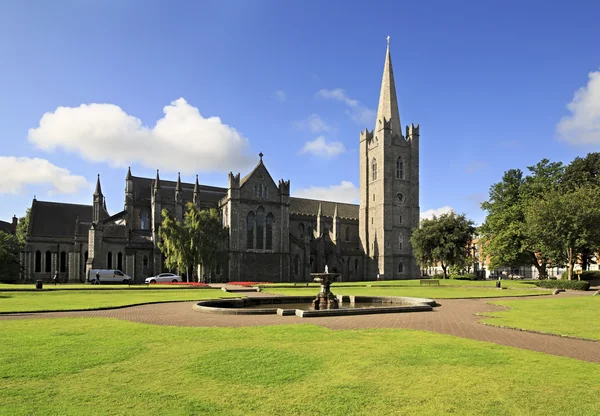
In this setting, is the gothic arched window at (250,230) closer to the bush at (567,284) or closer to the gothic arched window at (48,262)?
the gothic arched window at (48,262)

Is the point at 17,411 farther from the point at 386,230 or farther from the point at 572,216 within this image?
the point at 386,230

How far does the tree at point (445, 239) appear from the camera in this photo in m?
65.6

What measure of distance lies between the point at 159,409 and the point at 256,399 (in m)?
1.47

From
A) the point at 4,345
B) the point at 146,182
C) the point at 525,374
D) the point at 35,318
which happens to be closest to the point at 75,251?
the point at 146,182

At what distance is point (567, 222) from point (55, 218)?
6614 centimetres

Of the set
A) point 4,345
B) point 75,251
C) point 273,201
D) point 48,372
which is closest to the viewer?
point 48,372

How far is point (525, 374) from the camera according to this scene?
8820 millimetres

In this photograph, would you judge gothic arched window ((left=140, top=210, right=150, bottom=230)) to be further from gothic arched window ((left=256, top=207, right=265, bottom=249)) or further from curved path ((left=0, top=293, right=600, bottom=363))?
curved path ((left=0, top=293, right=600, bottom=363))

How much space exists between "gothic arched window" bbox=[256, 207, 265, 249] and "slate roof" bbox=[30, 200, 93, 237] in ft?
85.4

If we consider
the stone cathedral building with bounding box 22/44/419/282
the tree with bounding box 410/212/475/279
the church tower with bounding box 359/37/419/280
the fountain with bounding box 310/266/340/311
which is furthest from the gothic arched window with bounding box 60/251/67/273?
the fountain with bounding box 310/266/340/311

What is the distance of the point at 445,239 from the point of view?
66.6 m

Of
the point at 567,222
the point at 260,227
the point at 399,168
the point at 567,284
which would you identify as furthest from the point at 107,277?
the point at 399,168

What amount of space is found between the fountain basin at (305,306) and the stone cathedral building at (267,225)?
36650 millimetres

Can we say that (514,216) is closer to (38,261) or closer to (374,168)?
(374,168)
